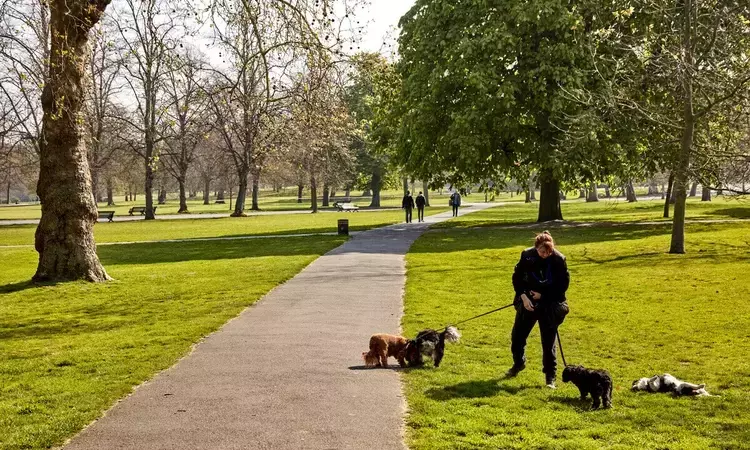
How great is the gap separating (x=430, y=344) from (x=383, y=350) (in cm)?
61

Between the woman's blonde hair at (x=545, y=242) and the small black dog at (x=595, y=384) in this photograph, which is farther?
the woman's blonde hair at (x=545, y=242)

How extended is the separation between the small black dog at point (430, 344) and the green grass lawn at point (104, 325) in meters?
3.31

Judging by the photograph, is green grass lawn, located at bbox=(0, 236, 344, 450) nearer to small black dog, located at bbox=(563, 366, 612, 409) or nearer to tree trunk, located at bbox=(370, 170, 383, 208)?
small black dog, located at bbox=(563, 366, 612, 409)

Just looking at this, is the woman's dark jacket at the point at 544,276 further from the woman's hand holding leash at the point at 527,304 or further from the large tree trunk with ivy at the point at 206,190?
the large tree trunk with ivy at the point at 206,190

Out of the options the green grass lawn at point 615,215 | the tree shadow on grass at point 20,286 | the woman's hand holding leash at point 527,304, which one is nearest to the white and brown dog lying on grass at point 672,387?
the woman's hand holding leash at point 527,304

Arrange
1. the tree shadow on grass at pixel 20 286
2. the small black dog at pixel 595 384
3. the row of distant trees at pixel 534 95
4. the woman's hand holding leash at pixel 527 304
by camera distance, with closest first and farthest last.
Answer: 1. the small black dog at pixel 595 384
2. the woman's hand holding leash at pixel 527 304
3. the tree shadow on grass at pixel 20 286
4. the row of distant trees at pixel 534 95

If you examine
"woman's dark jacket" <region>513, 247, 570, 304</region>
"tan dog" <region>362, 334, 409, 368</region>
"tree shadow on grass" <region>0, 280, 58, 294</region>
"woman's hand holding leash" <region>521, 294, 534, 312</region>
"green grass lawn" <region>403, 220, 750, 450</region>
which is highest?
"woman's dark jacket" <region>513, 247, 570, 304</region>

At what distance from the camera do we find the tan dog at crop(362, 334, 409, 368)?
9.05m

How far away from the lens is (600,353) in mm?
10477

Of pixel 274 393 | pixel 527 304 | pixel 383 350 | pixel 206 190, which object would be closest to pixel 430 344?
pixel 383 350

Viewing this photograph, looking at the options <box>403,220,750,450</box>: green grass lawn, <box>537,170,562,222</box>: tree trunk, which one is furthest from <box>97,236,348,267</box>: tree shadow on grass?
<box>537,170,562,222</box>: tree trunk

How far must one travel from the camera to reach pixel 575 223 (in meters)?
36.6

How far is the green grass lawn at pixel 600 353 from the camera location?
6711 millimetres

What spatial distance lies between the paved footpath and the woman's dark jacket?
6.49 ft
